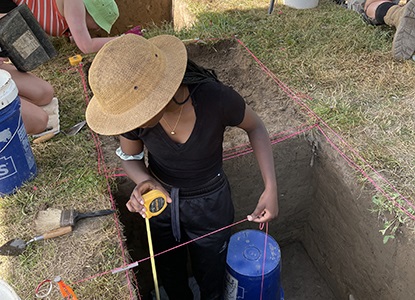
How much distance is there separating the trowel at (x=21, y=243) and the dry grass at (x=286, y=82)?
3cm

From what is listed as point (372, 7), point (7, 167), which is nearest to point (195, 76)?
point (7, 167)

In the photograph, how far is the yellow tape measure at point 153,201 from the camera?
1606 mm

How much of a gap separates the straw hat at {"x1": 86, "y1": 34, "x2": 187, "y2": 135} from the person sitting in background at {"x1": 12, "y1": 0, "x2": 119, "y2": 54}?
57.9 inches

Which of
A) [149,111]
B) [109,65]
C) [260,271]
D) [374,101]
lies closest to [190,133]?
[149,111]

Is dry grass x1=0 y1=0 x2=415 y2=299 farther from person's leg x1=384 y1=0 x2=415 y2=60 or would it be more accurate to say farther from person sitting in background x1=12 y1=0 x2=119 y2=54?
person sitting in background x1=12 y1=0 x2=119 y2=54

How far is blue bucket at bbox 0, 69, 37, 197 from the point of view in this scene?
1.80 m

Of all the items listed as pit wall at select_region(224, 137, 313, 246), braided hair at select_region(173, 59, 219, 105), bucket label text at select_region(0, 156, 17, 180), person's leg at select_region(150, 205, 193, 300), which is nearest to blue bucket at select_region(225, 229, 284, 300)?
person's leg at select_region(150, 205, 193, 300)

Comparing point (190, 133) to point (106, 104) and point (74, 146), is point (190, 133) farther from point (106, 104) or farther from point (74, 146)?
point (74, 146)

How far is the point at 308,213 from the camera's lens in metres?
2.90

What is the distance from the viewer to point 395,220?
6.56 feet

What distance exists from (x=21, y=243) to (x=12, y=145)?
45 cm

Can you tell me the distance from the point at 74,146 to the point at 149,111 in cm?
118

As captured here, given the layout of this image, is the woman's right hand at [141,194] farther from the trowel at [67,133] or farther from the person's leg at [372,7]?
the person's leg at [372,7]

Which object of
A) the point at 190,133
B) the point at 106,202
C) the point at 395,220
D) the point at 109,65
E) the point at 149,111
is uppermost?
the point at 109,65
